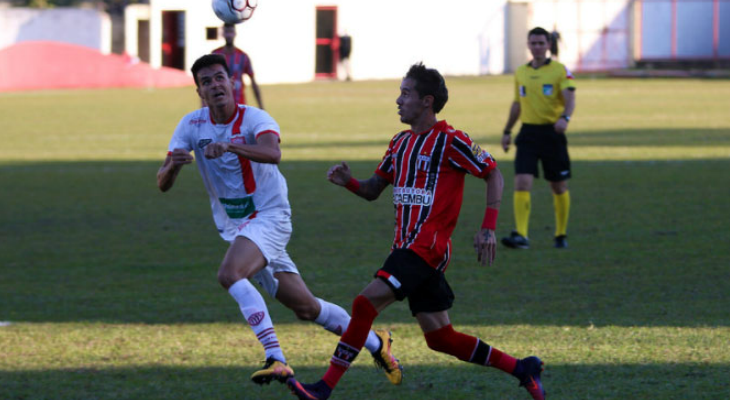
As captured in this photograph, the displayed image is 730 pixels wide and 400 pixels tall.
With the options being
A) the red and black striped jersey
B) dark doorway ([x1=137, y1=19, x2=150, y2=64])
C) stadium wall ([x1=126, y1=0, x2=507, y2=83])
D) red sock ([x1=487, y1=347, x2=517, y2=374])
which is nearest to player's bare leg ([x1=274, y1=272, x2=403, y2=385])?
red sock ([x1=487, y1=347, x2=517, y2=374])

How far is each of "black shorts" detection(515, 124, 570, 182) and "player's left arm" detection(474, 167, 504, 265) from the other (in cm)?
557

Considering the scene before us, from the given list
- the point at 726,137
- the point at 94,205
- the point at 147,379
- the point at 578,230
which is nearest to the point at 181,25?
the point at 726,137

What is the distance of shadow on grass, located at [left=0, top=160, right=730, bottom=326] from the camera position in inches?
326

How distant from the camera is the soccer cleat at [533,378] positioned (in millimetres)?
5633

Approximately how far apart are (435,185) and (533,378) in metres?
1.10

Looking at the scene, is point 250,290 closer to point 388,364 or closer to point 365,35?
point 388,364

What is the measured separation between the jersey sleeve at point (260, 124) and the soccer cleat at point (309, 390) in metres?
1.51

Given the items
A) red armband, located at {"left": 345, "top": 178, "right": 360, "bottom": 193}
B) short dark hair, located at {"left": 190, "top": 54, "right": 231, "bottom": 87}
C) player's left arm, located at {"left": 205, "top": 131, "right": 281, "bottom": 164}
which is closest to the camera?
player's left arm, located at {"left": 205, "top": 131, "right": 281, "bottom": 164}

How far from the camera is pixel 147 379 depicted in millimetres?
6359

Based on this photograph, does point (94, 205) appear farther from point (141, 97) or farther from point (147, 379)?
point (141, 97)

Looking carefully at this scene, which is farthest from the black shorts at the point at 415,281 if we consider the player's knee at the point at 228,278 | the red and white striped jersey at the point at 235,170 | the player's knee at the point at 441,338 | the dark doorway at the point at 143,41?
the dark doorway at the point at 143,41

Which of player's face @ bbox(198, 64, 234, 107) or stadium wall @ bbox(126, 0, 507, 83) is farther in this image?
stadium wall @ bbox(126, 0, 507, 83)

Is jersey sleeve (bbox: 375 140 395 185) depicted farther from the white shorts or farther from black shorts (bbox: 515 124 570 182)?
black shorts (bbox: 515 124 570 182)

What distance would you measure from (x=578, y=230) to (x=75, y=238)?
5.43 m
